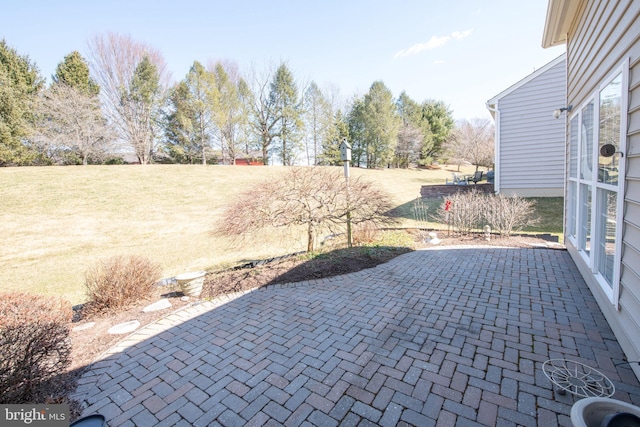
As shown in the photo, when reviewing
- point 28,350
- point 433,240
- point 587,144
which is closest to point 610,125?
point 587,144

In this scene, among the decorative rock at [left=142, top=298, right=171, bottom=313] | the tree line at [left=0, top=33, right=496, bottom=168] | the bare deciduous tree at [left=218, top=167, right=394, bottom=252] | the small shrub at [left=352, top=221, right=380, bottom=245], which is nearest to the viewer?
the decorative rock at [left=142, top=298, right=171, bottom=313]

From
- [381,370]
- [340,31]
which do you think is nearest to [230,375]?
[381,370]

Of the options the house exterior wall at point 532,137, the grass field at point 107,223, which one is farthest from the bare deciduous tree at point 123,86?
the house exterior wall at point 532,137

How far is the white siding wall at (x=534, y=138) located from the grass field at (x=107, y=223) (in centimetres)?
527

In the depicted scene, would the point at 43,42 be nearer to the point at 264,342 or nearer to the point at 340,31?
the point at 340,31

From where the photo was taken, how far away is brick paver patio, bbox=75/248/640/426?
200 cm

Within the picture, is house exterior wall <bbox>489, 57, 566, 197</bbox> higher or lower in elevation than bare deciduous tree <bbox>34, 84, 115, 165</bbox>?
lower

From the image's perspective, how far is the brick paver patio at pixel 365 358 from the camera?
2.00 meters

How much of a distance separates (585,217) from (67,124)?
25670 millimetres

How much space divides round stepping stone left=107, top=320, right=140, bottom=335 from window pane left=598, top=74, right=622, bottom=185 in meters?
5.48

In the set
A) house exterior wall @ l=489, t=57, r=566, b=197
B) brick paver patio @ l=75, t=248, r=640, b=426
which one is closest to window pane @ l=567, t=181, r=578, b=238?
brick paver patio @ l=75, t=248, r=640, b=426

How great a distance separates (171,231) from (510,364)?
11010 millimetres

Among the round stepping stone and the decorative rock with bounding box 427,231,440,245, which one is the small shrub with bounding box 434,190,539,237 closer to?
the decorative rock with bounding box 427,231,440,245

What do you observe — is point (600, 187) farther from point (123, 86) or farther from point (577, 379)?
point (123, 86)
